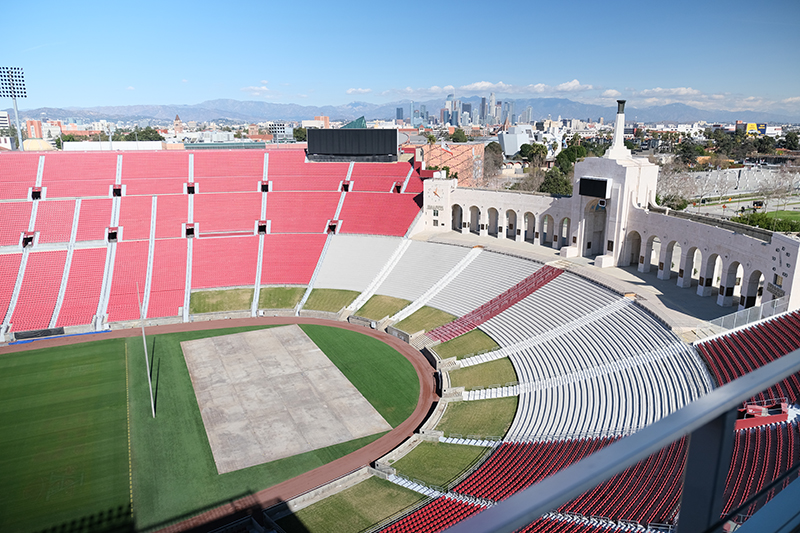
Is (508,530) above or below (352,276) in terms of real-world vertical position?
above

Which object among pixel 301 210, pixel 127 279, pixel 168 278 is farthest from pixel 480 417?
pixel 127 279

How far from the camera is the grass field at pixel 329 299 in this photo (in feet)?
128

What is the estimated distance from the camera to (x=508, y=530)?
5.27 feet

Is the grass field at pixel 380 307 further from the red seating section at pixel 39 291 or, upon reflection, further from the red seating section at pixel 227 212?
the red seating section at pixel 39 291

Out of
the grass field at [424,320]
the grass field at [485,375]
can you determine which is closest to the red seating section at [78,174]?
the grass field at [424,320]

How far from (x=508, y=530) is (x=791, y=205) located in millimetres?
75289

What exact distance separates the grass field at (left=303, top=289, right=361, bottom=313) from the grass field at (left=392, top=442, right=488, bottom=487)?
17297 mm

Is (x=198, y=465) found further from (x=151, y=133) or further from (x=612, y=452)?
(x=151, y=133)

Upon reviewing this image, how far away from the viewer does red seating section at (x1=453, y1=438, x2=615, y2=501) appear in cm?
1870

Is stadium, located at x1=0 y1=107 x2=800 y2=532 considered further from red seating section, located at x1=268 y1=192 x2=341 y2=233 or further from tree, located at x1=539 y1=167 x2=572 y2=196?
tree, located at x1=539 y1=167 x2=572 y2=196

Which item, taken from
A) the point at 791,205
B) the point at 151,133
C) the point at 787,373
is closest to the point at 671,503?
the point at 787,373

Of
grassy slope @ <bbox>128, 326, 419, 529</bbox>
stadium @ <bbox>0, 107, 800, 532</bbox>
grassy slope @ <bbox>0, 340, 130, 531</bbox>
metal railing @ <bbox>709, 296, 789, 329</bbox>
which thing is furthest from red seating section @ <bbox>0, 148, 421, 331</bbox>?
metal railing @ <bbox>709, 296, 789, 329</bbox>

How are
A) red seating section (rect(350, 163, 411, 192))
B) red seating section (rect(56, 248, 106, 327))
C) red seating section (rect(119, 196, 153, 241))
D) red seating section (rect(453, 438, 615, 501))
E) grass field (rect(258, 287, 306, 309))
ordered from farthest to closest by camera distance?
red seating section (rect(350, 163, 411, 192)), red seating section (rect(119, 196, 153, 241)), grass field (rect(258, 287, 306, 309)), red seating section (rect(56, 248, 106, 327)), red seating section (rect(453, 438, 615, 501))

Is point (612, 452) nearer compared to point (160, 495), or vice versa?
point (612, 452)
